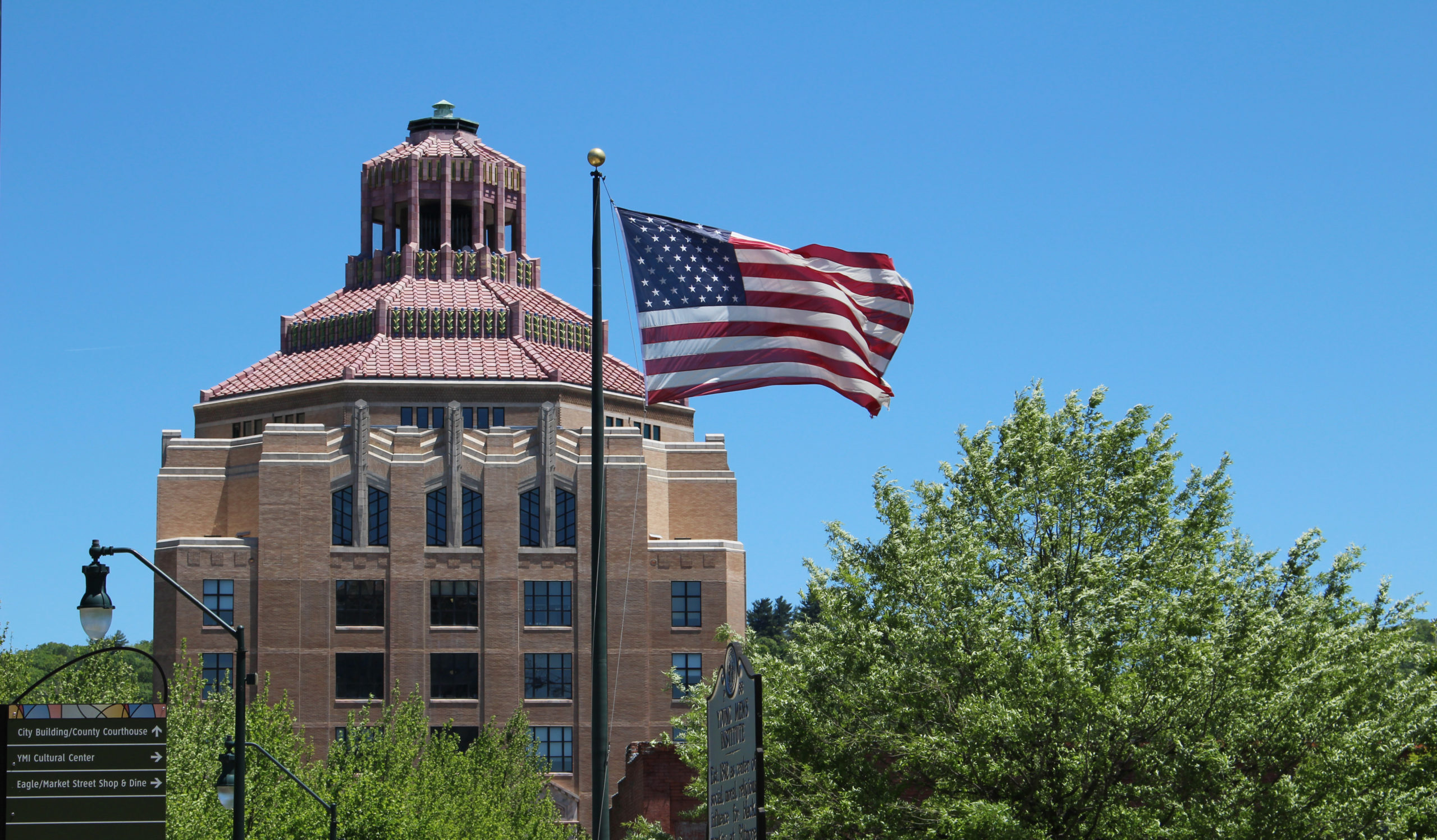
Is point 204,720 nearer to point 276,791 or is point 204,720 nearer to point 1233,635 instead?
point 276,791

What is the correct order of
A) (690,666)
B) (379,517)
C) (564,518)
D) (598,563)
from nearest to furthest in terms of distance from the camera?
(598,563)
(690,666)
(379,517)
(564,518)

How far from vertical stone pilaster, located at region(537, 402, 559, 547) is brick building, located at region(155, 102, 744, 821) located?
0.10 meters

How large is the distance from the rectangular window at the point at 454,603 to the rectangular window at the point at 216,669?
30.5 ft

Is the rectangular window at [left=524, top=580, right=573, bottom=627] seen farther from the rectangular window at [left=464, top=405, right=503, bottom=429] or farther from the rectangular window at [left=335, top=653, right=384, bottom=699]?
the rectangular window at [left=464, top=405, right=503, bottom=429]

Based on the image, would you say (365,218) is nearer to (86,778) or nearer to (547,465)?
(547,465)

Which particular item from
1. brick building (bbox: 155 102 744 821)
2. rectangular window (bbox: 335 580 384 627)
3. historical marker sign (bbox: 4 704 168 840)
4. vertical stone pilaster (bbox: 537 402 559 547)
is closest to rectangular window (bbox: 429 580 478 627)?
brick building (bbox: 155 102 744 821)

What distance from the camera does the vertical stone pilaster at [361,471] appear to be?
88875 mm

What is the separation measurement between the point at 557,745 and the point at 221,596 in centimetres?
1677

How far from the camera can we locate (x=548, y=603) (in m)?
89.7

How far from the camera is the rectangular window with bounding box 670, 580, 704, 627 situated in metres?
89.0

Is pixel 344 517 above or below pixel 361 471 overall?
below

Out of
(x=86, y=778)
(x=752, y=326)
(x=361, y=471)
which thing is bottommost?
(x=86, y=778)

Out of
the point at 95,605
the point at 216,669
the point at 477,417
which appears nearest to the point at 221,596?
the point at 216,669

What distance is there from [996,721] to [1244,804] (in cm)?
445
